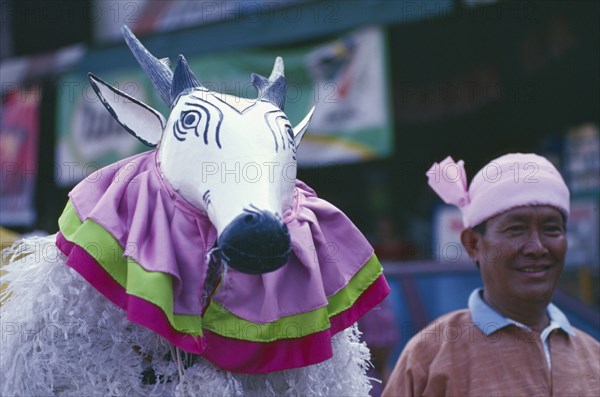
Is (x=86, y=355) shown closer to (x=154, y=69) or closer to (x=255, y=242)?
(x=255, y=242)

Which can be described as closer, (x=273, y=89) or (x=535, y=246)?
(x=273, y=89)

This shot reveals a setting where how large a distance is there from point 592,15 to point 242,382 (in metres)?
4.62

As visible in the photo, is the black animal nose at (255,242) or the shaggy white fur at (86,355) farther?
the shaggy white fur at (86,355)

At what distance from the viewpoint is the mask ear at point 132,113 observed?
208cm

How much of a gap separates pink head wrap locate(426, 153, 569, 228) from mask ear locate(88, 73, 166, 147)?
115cm

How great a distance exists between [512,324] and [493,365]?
6.5 inches

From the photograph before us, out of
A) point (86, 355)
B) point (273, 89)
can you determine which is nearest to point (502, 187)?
point (273, 89)

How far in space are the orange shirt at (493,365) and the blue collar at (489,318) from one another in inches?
0.6

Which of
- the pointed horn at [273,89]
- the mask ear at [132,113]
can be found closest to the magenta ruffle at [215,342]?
the mask ear at [132,113]

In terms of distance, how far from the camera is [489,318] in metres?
2.74

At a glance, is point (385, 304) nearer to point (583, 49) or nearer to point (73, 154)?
point (583, 49)

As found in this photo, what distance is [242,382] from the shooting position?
199 cm

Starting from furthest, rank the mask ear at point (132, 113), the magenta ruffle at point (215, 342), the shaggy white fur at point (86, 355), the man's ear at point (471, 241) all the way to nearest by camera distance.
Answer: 1. the man's ear at point (471, 241)
2. the mask ear at point (132, 113)
3. the shaggy white fur at point (86, 355)
4. the magenta ruffle at point (215, 342)

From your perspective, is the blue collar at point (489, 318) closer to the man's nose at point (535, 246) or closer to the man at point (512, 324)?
the man at point (512, 324)
